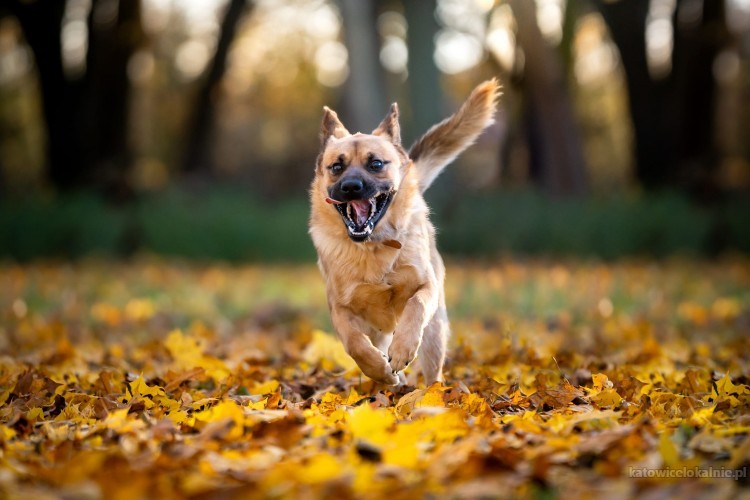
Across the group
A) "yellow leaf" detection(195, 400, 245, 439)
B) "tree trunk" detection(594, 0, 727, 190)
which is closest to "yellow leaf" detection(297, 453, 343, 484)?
"yellow leaf" detection(195, 400, 245, 439)

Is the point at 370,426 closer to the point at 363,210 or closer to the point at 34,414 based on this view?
Result: the point at 34,414

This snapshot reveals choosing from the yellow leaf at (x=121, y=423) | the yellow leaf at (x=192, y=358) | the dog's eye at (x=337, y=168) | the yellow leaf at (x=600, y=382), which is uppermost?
the dog's eye at (x=337, y=168)

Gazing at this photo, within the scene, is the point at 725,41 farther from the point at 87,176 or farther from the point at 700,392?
the point at 700,392

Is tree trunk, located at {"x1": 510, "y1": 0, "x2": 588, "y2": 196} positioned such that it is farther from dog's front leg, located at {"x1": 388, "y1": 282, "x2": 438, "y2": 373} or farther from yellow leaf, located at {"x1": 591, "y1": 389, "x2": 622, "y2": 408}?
yellow leaf, located at {"x1": 591, "y1": 389, "x2": 622, "y2": 408}

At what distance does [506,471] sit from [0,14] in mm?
22303

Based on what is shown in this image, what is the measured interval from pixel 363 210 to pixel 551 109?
14155 millimetres

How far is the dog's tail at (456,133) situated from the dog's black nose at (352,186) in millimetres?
1077

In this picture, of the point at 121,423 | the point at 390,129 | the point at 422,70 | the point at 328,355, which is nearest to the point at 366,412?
the point at 121,423

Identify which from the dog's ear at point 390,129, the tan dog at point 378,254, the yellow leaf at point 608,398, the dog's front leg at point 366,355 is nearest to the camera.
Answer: the yellow leaf at point 608,398

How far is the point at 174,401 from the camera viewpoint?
4.58 metres

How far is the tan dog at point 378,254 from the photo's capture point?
5094 millimetres

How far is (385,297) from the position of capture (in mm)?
5430

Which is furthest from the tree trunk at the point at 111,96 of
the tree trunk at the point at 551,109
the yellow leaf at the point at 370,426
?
the yellow leaf at the point at 370,426

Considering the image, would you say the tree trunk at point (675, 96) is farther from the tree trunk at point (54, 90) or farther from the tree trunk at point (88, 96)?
the tree trunk at point (54, 90)
